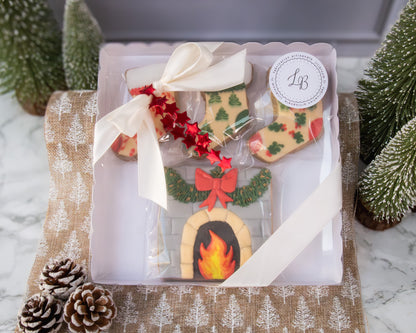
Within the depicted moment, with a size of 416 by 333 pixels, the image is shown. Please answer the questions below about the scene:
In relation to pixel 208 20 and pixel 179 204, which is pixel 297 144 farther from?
pixel 208 20

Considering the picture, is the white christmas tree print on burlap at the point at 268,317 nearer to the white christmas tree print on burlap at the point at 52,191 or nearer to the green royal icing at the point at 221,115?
the green royal icing at the point at 221,115

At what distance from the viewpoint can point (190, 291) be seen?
Answer: 866 millimetres

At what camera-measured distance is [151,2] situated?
1.10m

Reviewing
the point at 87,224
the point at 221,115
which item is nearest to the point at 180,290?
the point at 87,224

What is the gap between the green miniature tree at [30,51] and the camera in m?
0.88

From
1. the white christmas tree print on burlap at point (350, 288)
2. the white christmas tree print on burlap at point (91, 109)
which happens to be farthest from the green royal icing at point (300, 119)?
the white christmas tree print on burlap at point (91, 109)

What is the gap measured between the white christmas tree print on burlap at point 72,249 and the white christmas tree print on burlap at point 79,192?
71 mm

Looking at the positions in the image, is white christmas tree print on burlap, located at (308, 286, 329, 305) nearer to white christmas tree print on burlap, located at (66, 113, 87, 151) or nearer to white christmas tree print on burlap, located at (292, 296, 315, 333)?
white christmas tree print on burlap, located at (292, 296, 315, 333)

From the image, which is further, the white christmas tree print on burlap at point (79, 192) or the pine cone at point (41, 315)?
the white christmas tree print on burlap at point (79, 192)

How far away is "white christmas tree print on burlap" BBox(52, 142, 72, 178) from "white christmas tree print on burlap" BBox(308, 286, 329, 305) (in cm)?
58

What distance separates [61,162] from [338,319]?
674mm

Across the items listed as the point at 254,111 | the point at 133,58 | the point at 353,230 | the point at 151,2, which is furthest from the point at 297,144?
the point at 151,2

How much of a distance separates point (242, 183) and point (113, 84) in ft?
1.17

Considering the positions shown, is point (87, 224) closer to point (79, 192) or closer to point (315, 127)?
point (79, 192)
